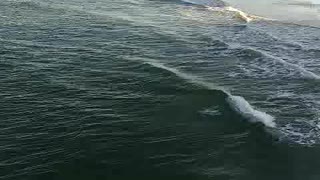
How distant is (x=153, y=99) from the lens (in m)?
16.2

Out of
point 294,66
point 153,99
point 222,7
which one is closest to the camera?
point 153,99

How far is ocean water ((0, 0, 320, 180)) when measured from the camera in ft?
39.7

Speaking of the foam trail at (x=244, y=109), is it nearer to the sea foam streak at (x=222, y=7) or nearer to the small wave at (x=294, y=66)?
the small wave at (x=294, y=66)

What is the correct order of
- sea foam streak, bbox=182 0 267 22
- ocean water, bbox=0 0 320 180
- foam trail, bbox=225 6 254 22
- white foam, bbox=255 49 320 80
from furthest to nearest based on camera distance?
1. sea foam streak, bbox=182 0 267 22
2. foam trail, bbox=225 6 254 22
3. white foam, bbox=255 49 320 80
4. ocean water, bbox=0 0 320 180

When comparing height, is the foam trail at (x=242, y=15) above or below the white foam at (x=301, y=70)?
above

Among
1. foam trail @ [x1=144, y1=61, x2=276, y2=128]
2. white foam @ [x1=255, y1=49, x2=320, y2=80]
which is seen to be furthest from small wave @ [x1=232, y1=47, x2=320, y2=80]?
foam trail @ [x1=144, y1=61, x2=276, y2=128]

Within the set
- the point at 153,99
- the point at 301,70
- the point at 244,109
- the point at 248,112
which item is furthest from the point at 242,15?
the point at 248,112

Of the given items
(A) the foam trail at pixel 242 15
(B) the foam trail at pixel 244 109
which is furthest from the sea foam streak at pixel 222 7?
(B) the foam trail at pixel 244 109

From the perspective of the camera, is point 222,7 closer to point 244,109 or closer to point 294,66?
point 294,66

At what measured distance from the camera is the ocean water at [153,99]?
12102 millimetres

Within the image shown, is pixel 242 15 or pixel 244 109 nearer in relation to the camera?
pixel 244 109

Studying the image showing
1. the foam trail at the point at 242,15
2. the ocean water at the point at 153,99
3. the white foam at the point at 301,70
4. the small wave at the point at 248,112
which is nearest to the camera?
the ocean water at the point at 153,99

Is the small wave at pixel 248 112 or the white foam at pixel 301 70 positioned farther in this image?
the white foam at pixel 301 70

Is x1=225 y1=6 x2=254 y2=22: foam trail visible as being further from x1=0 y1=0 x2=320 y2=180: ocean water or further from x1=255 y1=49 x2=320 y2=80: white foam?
x1=255 y1=49 x2=320 y2=80: white foam
